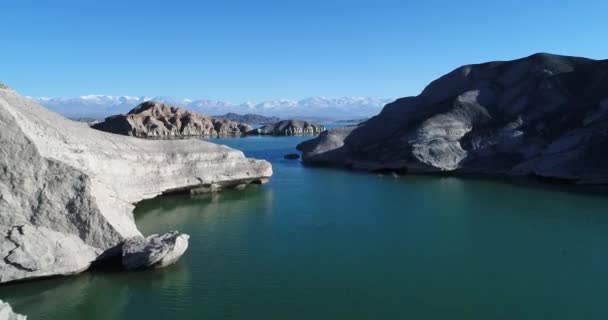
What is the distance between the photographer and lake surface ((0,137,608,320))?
49.5 ft

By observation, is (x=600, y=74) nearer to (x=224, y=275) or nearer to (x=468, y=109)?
(x=468, y=109)

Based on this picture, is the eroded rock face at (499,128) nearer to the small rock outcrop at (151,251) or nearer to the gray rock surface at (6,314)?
the small rock outcrop at (151,251)

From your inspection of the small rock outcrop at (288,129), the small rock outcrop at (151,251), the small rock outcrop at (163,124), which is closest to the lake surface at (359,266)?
the small rock outcrop at (151,251)

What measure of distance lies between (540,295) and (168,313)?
1178 centimetres

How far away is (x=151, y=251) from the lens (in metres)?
17.5

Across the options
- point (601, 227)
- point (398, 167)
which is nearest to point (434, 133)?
point (398, 167)

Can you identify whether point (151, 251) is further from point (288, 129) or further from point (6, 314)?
point (288, 129)

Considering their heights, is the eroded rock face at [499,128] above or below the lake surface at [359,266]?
above

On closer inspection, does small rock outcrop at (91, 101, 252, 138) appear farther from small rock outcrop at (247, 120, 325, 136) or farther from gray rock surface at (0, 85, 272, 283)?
gray rock surface at (0, 85, 272, 283)

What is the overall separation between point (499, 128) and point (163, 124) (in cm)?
8473

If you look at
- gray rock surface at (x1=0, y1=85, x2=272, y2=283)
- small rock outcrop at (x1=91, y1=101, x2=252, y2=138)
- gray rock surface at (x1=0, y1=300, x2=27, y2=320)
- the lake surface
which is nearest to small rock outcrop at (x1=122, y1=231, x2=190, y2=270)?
the lake surface

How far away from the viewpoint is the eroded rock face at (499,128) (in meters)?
41.6

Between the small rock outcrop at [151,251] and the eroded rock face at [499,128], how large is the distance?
32.4 m

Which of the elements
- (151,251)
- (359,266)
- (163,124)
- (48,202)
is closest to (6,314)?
(151,251)
